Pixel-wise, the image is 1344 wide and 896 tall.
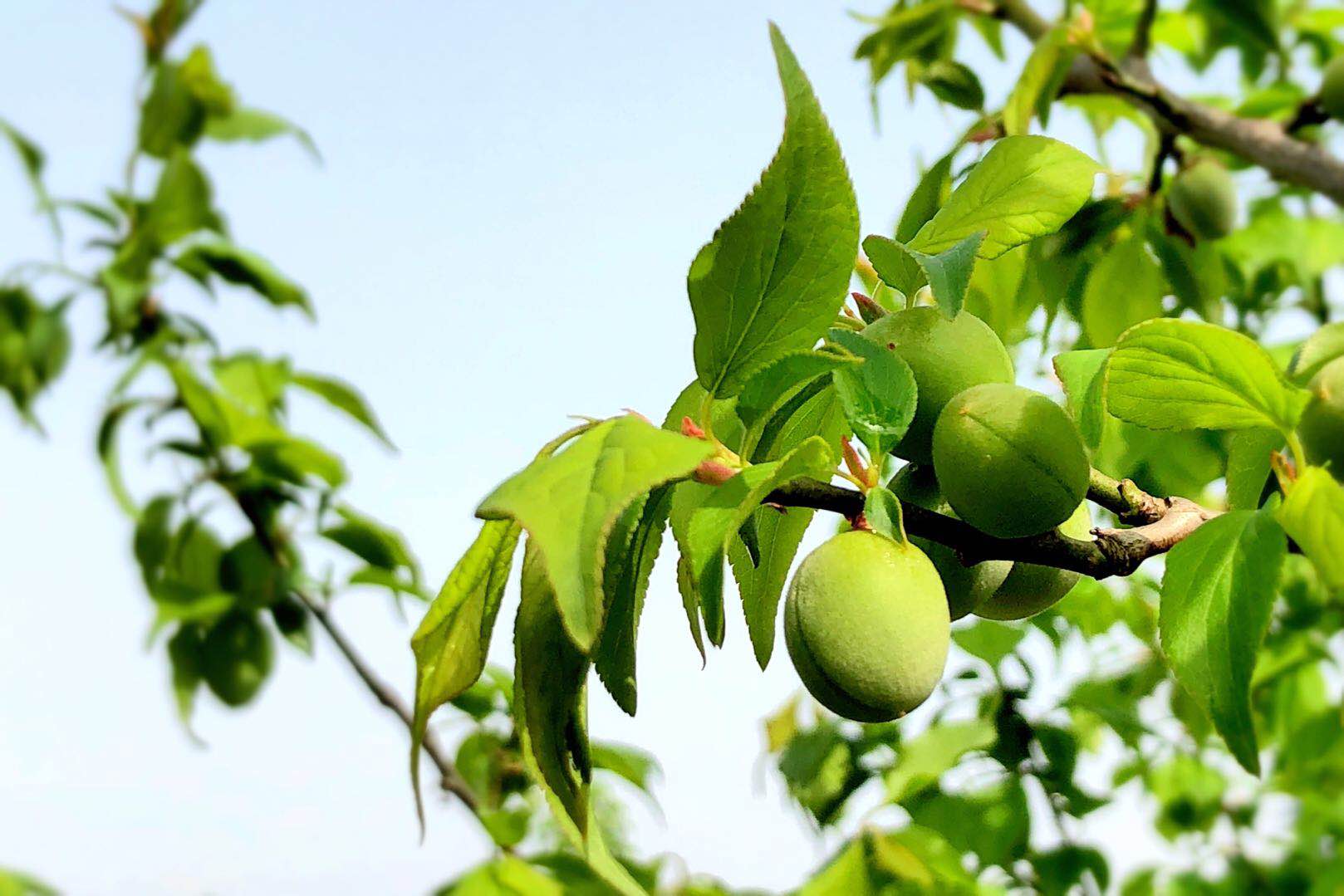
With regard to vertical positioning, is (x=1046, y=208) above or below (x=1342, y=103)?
above

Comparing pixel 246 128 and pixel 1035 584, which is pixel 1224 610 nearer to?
pixel 1035 584

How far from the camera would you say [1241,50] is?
225 cm

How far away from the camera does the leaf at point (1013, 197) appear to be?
62 cm

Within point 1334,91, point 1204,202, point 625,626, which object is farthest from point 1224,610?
point 1334,91

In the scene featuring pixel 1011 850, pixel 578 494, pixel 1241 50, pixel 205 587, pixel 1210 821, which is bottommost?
pixel 1210 821

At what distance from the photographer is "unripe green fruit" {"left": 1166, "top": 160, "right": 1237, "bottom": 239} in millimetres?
1557

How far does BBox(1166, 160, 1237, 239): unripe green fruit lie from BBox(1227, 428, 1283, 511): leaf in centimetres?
95

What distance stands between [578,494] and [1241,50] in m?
2.24

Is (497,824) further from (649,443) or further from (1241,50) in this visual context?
(1241,50)

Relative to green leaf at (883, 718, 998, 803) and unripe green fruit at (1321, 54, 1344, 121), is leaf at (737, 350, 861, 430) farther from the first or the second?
unripe green fruit at (1321, 54, 1344, 121)

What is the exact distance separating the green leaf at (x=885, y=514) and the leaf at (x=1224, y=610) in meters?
0.13

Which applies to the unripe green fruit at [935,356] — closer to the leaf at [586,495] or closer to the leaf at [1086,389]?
the leaf at [1086,389]

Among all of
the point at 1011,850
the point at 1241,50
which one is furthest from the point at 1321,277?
the point at 1011,850

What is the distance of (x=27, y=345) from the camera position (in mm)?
1837
